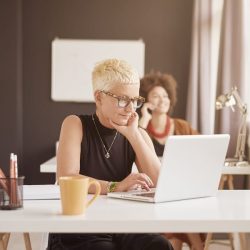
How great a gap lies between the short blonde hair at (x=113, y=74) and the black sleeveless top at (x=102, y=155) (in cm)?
20

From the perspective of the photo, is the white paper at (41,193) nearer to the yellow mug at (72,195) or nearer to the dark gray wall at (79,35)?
the yellow mug at (72,195)

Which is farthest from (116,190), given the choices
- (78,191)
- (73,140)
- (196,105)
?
(196,105)

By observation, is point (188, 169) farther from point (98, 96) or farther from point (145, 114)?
point (145, 114)

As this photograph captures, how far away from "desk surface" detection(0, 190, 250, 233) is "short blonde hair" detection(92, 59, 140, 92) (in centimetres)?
60

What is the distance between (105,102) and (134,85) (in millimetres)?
141

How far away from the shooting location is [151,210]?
5.87 feet

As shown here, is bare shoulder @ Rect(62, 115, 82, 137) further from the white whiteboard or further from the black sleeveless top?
the white whiteboard

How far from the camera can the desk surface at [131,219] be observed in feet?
5.21

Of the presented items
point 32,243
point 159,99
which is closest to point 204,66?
point 159,99

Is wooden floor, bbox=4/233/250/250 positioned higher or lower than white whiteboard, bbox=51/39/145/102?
lower

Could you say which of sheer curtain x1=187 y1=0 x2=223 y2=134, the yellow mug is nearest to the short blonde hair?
the yellow mug

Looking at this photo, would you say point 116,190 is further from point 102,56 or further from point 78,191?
point 102,56

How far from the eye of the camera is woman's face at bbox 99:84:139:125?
7.64 feet

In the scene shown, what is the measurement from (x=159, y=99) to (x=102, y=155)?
238 centimetres
